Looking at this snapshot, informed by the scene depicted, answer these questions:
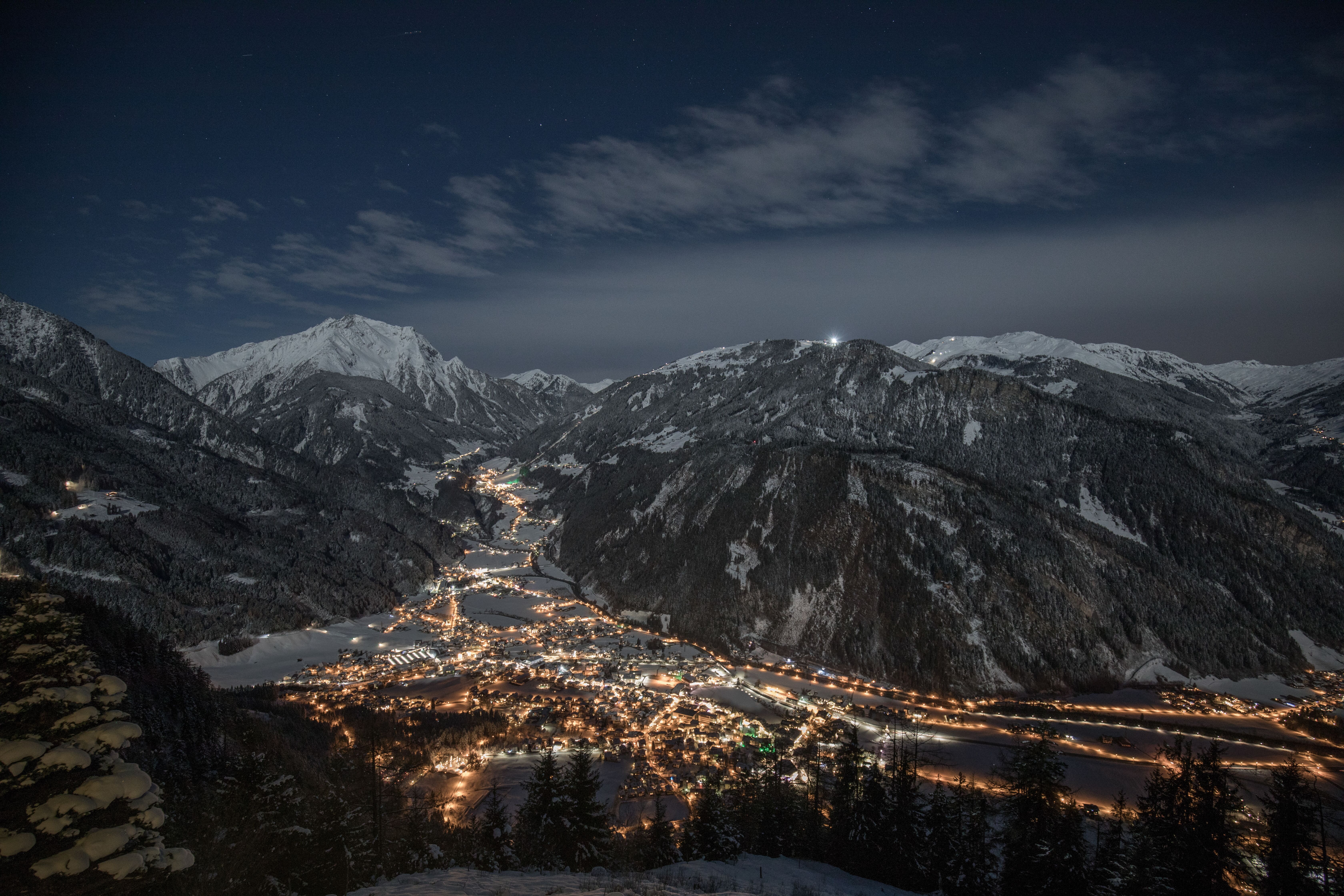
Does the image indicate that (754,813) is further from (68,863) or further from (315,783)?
(68,863)

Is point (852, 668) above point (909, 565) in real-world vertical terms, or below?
below

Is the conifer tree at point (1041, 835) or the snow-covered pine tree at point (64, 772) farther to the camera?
the conifer tree at point (1041, 835)

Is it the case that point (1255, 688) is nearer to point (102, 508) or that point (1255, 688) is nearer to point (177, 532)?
point (177, 532)

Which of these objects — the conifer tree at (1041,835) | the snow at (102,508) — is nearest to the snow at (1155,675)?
the conifer tree at (1041,835)

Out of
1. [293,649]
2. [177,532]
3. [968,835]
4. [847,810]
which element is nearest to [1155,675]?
[968,835]

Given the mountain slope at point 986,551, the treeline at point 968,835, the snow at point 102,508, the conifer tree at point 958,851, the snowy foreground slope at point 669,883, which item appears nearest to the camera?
the snowy foreground slope at point 669,883

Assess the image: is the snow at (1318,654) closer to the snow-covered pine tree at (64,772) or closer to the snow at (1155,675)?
the snow at (1155,675)

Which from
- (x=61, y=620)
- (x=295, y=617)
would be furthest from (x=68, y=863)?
(x=295, y=617)
